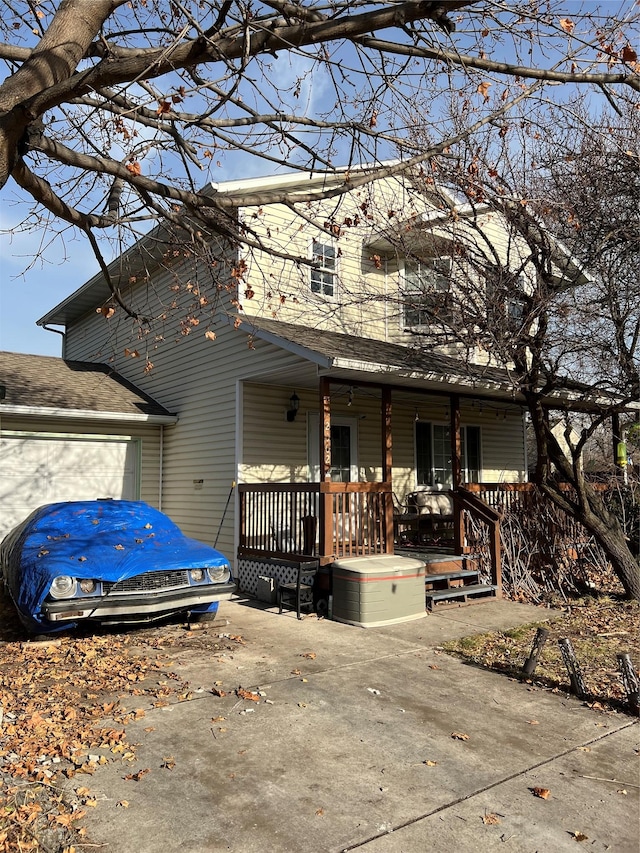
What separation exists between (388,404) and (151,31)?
249 inches

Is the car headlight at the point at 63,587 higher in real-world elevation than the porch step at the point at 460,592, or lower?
higher

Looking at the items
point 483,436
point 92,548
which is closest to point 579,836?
point 92,548

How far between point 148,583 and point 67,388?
7.79 meters

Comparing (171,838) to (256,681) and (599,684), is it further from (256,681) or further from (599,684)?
(599,684)

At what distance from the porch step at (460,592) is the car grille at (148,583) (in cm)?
388

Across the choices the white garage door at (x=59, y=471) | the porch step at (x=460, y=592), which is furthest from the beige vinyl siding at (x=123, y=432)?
the porch step at (x=460, y=592)

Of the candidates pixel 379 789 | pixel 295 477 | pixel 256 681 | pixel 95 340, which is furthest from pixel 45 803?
pixel 95 340

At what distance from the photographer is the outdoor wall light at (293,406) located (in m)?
12.1

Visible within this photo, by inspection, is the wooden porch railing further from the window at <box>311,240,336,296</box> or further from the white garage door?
the window at <box>311,240,336,296</box>

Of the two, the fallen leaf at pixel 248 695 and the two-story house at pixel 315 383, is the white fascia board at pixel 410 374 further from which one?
the fallen leaf at pixel 248 695

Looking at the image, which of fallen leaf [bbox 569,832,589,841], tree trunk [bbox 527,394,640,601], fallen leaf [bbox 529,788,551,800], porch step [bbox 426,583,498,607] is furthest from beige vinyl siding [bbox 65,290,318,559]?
fallen leaf [bbox 569,832,589,841]

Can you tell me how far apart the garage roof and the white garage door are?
2.24 feet

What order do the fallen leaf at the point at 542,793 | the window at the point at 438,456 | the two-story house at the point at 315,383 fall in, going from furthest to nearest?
the window at the point at 438,456 → the two-story house at the point at 315,383 → the fallen leaf at the point at 542,793

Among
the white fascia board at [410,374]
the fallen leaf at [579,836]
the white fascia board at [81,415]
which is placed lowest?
the fallen leaf at [579,836]
